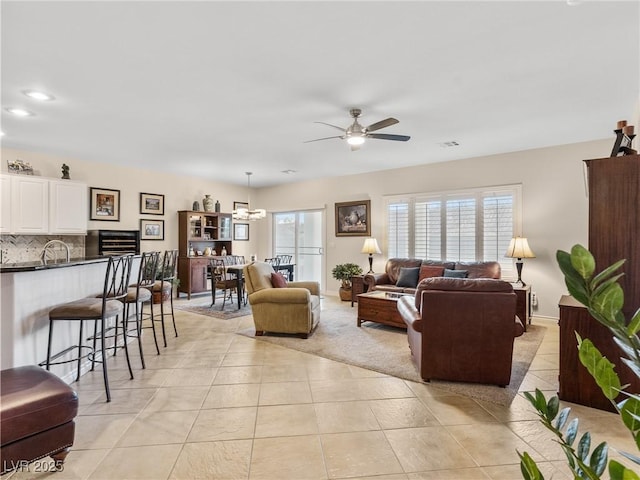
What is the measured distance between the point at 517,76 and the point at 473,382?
8.75ft

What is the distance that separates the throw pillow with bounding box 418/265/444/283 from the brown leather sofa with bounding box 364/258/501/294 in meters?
0.03

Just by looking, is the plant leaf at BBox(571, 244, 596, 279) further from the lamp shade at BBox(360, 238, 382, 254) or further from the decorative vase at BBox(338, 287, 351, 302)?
the decorative vase at BBox(338, 287, 351, 302)

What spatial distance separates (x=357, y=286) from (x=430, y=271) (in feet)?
4.58

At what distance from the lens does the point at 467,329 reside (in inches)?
115

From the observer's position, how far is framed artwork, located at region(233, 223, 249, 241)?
8.78 meters

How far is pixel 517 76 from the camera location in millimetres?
3039

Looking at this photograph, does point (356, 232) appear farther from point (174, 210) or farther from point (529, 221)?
point (174, 210)

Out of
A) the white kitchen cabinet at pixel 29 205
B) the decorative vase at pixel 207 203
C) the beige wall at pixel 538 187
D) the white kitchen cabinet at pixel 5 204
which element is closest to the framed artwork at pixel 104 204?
the white kitchen cabinet at pixel 29 205

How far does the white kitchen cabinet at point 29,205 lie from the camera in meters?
4.96

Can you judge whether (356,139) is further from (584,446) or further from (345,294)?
(345,294)

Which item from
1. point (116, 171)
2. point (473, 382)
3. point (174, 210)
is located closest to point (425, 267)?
point (473, 382)

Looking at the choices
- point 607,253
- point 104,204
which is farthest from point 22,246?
point 607,253

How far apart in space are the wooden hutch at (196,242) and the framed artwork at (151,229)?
43 centimetres

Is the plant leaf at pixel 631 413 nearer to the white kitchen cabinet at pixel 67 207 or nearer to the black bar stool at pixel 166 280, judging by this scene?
the black bar stool at pixel 166 280
